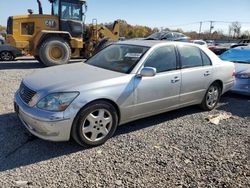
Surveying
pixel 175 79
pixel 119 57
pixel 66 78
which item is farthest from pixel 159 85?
pixel 66 78

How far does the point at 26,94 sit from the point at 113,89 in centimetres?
126

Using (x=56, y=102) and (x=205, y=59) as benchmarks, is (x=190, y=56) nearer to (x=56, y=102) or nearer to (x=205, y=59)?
(x=205, y=59)

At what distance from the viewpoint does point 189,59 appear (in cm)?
521

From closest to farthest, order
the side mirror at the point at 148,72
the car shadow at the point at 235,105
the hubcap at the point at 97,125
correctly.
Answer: the hubcap at the point at 97,125 → the side mirror at the point at 148,72 → the car shadow at the point at 235,105

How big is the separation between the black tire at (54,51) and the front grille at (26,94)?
7.51 metres

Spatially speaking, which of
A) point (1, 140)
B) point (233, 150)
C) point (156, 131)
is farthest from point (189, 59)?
point (1, 140)

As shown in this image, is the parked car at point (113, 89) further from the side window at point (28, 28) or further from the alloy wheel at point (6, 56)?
the alloy wheel at point (6, 56)

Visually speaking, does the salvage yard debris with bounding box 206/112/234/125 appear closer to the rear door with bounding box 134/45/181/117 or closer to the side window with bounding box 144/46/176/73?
the rear door with bounding box 134/45/181/117

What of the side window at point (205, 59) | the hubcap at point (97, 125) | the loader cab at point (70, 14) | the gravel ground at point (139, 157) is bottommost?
the gravel ground at point (139, 157)

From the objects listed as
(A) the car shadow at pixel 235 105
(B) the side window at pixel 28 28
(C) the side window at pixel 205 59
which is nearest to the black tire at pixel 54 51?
(B) the side window at pixel 28 28

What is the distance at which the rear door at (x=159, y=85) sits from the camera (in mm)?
4332

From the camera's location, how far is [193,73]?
203 inches

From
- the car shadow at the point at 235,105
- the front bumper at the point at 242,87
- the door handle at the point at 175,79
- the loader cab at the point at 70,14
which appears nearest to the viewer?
the door handle at the point at 175,79

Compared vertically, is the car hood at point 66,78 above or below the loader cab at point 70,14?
below
